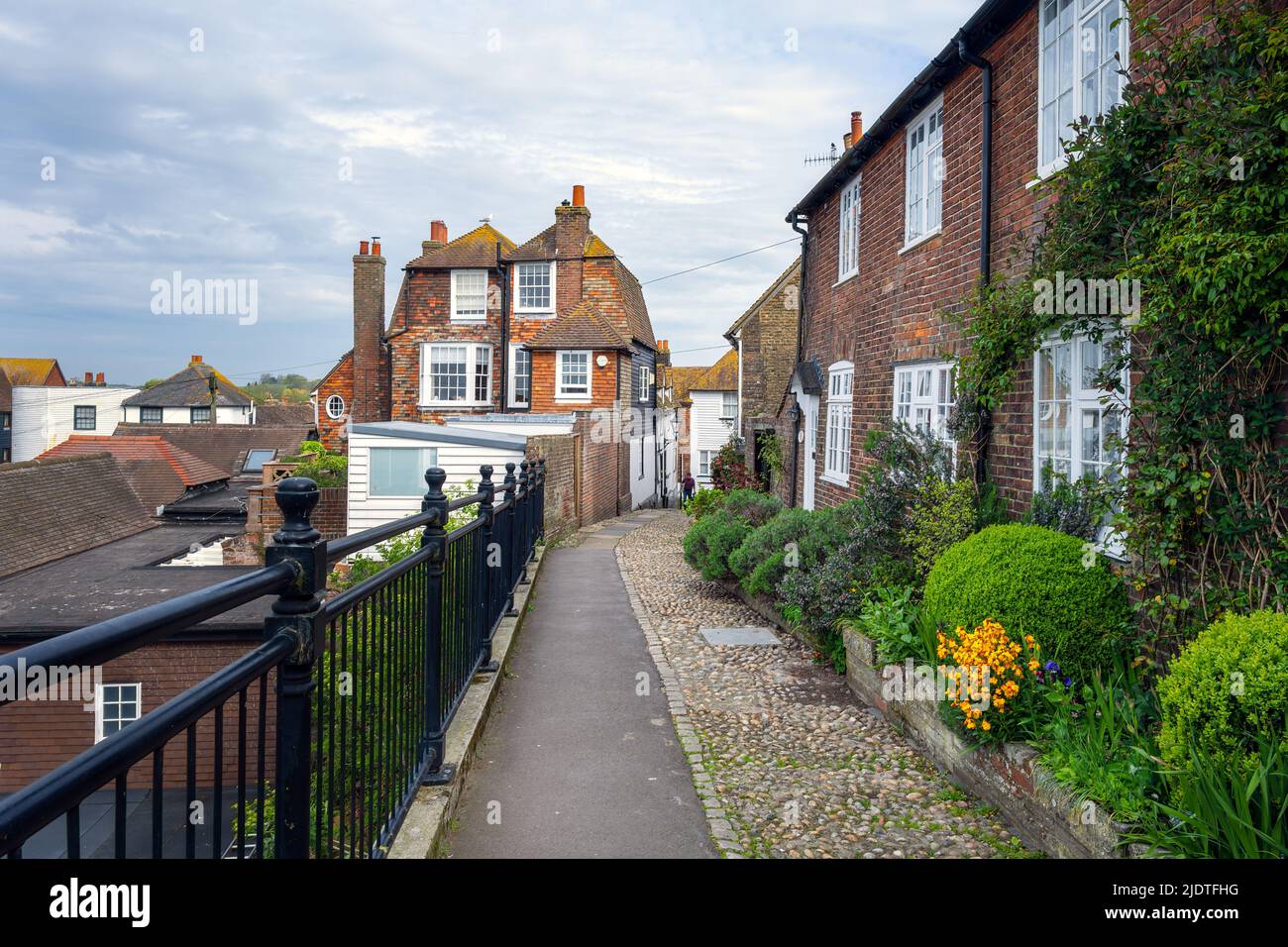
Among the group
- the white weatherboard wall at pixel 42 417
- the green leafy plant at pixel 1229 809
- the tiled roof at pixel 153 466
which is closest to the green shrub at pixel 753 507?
the green leafy plant at pixel 1229 809

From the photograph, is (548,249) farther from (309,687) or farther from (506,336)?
(309,687)

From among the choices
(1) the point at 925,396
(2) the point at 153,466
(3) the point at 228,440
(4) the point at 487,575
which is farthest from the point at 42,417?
(1) the point at 925,396

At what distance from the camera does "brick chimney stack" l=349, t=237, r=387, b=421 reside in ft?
102

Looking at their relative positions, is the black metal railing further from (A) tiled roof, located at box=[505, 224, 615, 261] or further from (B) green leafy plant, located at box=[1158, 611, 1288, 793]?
(A) tiled roof, located at box=[505, 224, 615, 261]

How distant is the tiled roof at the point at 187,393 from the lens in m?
69.3

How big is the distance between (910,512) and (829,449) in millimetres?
5462

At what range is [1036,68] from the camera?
25.8 ft

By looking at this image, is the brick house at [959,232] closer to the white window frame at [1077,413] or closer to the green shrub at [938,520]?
the white window frame at [1077,413]

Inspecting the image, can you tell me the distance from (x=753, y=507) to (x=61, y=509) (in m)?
21.7

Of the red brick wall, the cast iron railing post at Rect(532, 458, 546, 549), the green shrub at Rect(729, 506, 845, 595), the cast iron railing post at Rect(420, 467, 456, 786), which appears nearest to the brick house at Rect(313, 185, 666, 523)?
the cast iron railing post at Rect(532, 458, 546, 549)

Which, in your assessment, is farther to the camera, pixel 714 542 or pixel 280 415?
pixel 280 415

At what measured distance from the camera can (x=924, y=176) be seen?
417 inches

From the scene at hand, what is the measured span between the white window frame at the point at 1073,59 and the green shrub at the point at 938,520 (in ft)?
9.27
